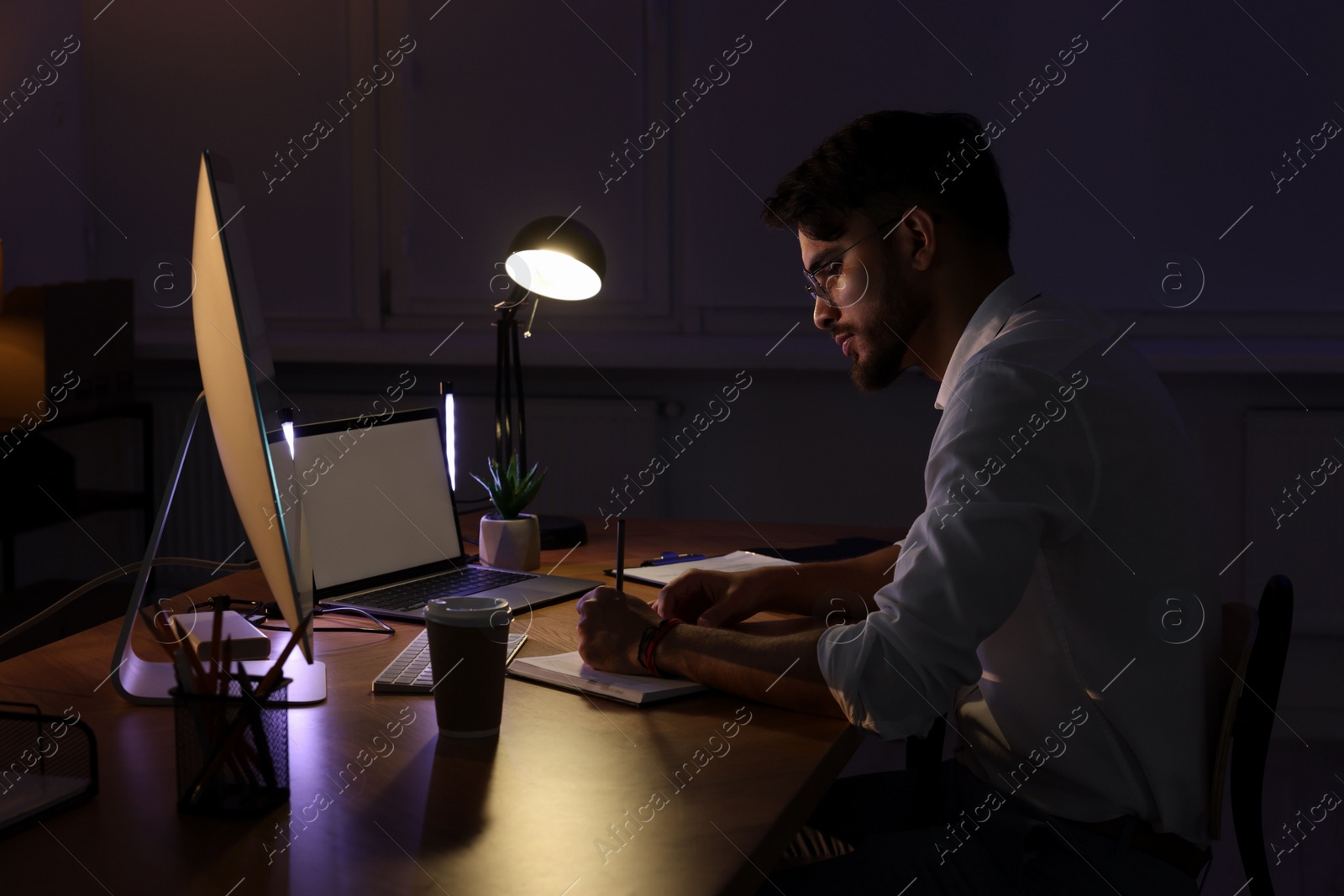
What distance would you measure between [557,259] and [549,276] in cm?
4

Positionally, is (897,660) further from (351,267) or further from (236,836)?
(351,267)

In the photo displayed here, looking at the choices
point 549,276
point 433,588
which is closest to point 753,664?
point 433,588

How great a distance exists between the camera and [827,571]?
1651mm

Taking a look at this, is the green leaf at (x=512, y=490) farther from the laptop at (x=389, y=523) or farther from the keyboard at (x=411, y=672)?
the keyboard at (x=411, y=672)

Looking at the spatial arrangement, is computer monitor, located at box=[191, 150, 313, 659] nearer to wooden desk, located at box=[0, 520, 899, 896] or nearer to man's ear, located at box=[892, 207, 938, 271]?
wooden desk, located at box=[0, 520, 899, 896]

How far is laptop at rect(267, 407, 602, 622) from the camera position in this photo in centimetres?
165

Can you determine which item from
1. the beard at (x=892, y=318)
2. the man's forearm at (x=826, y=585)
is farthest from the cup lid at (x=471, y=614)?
the beard at (x=892, y=318)

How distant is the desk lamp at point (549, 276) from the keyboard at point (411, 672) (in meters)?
0.52

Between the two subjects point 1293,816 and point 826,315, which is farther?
point 1293,816

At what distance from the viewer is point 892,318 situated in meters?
1.50

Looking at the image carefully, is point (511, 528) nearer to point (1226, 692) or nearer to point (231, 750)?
point (231, 750)

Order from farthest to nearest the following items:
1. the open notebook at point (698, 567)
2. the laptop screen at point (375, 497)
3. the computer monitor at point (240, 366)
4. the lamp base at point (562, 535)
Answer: the lamp base at point (562, 535) < the open notebook at point (698, 567) < the laptop screen at point (375, 497) < the computer monitor at point (240, 366)

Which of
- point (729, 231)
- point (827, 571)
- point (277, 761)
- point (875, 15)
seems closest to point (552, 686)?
point (277, 761)

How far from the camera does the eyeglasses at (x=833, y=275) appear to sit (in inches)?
57.9
